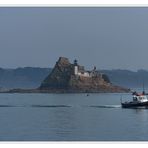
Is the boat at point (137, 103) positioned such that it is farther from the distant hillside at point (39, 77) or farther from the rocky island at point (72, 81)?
the distant hillside at point (39, 77)

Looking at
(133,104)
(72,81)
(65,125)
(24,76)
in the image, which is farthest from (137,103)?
(24,76)

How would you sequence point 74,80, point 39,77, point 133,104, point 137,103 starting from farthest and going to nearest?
1. point 137,103
2. point 133,104
3. point 74,80
4. point 39,77

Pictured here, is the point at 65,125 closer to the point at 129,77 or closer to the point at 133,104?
the point at 129,77

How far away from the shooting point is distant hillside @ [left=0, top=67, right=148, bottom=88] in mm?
6715

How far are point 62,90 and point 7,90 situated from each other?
627 millimetres

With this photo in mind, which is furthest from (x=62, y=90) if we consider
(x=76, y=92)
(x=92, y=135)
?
(x=92, y=135)

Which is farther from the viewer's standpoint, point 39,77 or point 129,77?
point 39,77

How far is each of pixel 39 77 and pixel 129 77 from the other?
0.96 m

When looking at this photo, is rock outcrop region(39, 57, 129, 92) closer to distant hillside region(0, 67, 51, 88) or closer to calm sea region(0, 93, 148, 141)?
distant hillside region(0, 67, 51, 88)

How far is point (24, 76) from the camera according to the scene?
663 centimetres

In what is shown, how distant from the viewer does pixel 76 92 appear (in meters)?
7.44

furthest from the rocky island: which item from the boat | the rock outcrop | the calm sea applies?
the boat

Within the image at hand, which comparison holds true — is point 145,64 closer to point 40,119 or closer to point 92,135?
point 92,135
